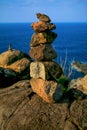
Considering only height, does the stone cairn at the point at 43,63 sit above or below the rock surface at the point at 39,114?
above

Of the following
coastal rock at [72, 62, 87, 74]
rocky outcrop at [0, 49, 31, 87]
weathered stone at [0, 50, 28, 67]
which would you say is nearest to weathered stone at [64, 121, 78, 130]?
rocky outcrop at [0, 49, 31, 87]

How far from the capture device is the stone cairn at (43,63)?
16.7 metres

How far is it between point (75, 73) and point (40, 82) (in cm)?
5032

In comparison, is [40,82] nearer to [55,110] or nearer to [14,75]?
[55,110]

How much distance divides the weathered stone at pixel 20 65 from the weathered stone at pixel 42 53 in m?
7.05

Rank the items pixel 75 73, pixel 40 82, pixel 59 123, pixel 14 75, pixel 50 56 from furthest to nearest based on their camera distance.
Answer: pixel 75 73
pixel 14 75
pixel 50 56
pixel 40 82
pixel 59 123

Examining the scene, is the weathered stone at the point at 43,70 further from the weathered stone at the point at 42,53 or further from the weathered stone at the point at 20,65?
the weathered stone at the point at 20,65

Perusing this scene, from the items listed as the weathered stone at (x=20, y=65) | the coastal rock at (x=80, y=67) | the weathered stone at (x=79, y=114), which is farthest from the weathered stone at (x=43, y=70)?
the coastal rock at (x=80, y=67)

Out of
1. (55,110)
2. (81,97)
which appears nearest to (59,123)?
(55,110)

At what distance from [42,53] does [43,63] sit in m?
0.80

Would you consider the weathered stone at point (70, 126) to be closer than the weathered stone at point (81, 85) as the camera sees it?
Yes

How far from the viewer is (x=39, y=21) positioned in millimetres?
19000

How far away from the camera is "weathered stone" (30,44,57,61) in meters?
18.5

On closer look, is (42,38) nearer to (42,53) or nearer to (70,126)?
(42,53)
